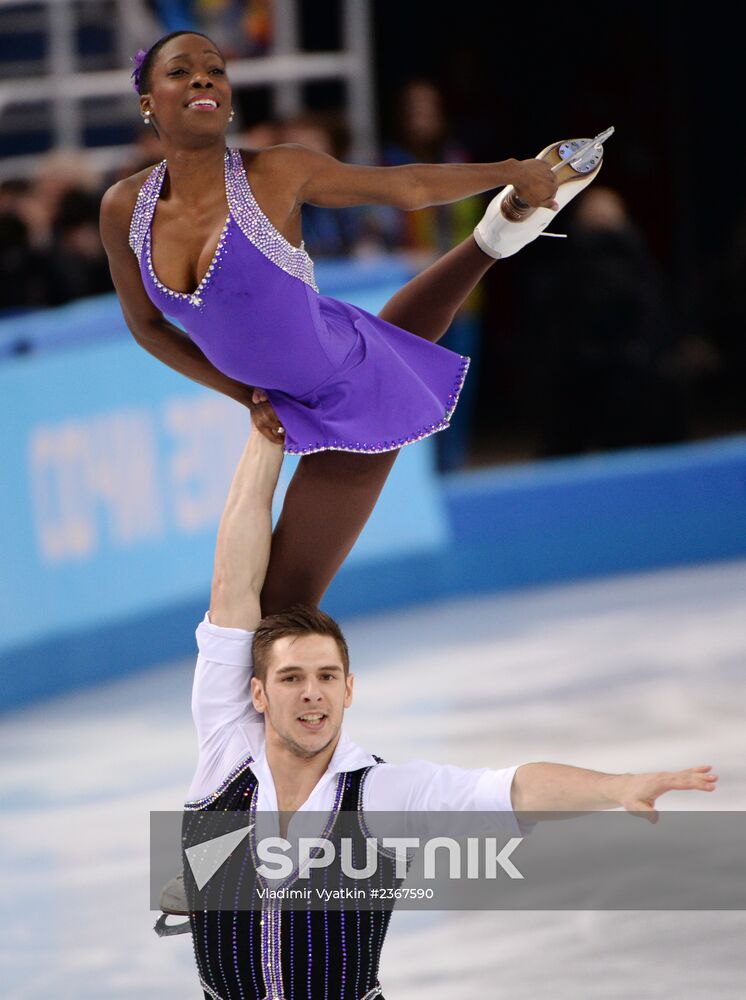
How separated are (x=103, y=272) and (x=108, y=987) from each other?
3.66 m

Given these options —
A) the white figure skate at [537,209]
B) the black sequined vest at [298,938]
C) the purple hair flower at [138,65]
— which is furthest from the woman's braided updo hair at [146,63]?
the black sequined vest at [298,938]

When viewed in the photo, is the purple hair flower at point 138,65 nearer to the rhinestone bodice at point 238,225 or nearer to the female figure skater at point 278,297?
the female figure skater at point 278,297

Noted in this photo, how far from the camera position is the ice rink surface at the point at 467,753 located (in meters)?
3.88

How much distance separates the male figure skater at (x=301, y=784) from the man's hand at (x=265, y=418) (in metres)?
0.36

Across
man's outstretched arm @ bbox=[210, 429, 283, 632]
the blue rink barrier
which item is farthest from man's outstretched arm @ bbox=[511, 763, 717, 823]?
the blue rink barrier

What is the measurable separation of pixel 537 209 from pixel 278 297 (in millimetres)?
607

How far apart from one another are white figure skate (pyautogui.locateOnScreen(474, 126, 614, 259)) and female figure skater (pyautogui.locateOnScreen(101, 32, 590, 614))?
23 mm

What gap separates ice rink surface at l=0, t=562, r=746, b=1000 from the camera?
12.7ft

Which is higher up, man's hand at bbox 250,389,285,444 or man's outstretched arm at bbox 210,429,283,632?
man's hand at bbox 250,389,285,444

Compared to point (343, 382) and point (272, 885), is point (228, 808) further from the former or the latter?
point (343, 382)

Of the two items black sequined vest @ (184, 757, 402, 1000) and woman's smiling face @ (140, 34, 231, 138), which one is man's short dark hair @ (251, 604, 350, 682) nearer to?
black sequined vest @ (184, 757, 402, 1000)

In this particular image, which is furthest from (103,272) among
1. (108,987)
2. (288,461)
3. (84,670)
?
(108,987)

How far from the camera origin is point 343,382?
133 inches

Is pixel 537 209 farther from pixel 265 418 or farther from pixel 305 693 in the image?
pixel 305 693
